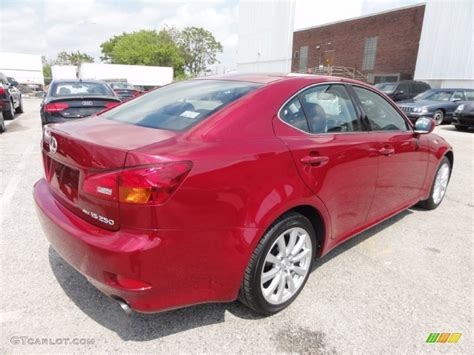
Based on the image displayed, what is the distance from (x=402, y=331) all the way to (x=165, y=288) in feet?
5.22

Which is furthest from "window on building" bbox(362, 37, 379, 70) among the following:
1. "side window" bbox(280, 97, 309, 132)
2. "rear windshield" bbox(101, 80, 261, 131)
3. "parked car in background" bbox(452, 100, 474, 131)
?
"side window" bbox(280, 97, 309, 132)

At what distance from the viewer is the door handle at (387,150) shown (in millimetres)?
3160

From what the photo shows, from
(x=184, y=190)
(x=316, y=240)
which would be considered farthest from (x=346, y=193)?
(x=184, y=190)

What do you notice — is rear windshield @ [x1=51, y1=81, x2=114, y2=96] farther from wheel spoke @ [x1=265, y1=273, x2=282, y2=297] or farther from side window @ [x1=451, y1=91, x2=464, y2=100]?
side window @ [x1=451, y1=91, x2=464, y2=100]

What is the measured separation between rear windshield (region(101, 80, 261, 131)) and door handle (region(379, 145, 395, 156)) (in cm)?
129

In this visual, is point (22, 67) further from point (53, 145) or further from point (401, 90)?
point (53, 145)

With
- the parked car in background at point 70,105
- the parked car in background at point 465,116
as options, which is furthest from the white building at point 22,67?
the parked car in background at point 465,116

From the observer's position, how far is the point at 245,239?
2150 millimetres

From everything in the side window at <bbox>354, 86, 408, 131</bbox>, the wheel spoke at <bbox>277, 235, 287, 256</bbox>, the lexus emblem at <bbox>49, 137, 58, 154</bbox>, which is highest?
the side window at <bbox>354, 86, 408, 131</bbox>

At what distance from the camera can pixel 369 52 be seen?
1292 inches

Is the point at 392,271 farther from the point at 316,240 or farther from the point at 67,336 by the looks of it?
the point at 67,336

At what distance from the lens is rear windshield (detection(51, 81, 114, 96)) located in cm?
786

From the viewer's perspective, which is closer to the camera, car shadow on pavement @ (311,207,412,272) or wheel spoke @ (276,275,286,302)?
wheel spoke @ (276,275,286,302)

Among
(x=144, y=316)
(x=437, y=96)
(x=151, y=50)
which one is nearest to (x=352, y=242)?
(x=144, y=316)
